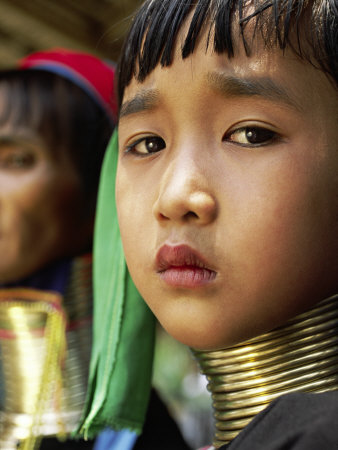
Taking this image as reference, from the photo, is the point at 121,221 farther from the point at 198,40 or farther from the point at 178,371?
the point at 178,371

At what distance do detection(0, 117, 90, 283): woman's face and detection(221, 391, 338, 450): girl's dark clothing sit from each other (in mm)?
1061

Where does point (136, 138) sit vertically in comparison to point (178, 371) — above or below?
below

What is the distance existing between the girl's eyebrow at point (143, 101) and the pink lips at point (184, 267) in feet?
0.81

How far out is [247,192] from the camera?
0.94 meters

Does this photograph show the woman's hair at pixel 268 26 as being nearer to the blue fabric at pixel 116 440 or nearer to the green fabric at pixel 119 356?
the green fabric at pixel 119 356

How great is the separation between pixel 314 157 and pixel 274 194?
90mm

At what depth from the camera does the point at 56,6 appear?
202 centimetres

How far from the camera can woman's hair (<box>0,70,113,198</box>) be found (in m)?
1.85

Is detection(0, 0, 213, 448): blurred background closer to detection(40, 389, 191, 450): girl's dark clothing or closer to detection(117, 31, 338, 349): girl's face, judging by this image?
detection(40, 389, 191, 450): girl's dark clothing

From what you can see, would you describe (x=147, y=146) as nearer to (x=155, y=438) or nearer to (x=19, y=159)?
(x=19, y=159)

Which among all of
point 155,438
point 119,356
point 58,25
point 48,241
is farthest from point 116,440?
point 58,25

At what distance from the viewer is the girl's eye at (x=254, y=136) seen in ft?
3.22

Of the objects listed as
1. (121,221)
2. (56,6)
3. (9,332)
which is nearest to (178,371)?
(9,332)

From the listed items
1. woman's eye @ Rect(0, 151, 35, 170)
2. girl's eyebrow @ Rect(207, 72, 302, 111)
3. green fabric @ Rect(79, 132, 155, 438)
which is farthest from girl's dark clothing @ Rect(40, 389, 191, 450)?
girl's eyebrow @ Rect(207, 72, 302, 111)
